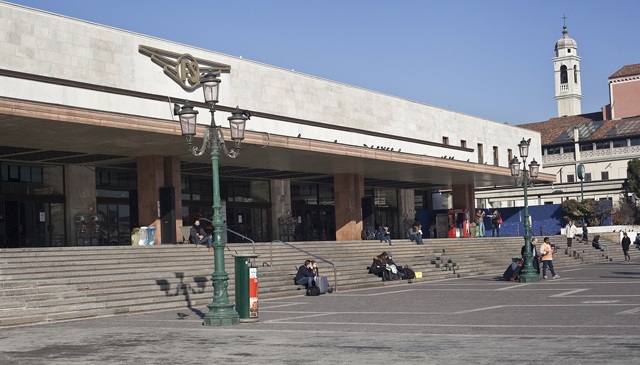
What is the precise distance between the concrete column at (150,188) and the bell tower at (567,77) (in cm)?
9887

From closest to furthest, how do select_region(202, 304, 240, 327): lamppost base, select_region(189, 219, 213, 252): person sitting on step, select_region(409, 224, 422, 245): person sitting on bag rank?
select_region(202, 304, 240, 327): lamppost base → select_region(189, 219, 213, 252): person sitting on step → select_region(409, 224, 422, 245): person sitting on bag

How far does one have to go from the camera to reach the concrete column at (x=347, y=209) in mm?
48500

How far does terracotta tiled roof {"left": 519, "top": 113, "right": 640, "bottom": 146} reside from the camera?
95.2 metres

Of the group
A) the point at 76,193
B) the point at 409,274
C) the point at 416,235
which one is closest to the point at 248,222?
the point at 416,235

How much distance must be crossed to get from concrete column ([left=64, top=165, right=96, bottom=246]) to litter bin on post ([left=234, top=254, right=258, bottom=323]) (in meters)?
19.8

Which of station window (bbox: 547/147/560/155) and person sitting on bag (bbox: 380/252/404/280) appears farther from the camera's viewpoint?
station window (bbox: 547/147/560/155)

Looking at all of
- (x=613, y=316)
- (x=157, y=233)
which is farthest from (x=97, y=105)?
(x=613, y=316)

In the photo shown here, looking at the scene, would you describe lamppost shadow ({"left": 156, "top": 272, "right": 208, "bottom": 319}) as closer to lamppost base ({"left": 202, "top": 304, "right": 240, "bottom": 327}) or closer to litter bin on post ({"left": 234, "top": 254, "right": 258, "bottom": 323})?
litter bin on post ({"left": 234, "top": 254, "right": 258, "bottom": 323})

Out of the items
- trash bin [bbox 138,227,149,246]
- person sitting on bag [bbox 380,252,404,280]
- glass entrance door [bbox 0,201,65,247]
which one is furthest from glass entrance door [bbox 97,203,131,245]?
person sitting on bag [bbox 380,252,404,280]

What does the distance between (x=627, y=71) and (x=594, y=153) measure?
43.7ft

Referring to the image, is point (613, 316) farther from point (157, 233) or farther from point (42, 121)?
point (157, 233)

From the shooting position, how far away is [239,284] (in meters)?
19.8

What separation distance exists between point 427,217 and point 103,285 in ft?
137

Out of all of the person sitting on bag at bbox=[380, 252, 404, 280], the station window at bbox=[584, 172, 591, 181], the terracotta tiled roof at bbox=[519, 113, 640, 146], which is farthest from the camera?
the station window at bbox=[584, 172, 591, 181]
